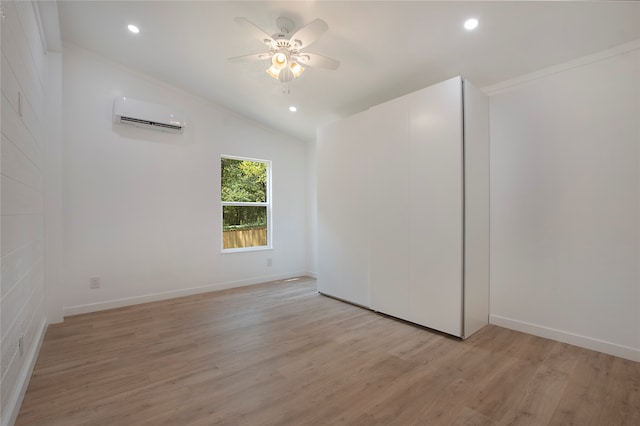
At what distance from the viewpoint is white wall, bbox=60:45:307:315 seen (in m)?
3.38

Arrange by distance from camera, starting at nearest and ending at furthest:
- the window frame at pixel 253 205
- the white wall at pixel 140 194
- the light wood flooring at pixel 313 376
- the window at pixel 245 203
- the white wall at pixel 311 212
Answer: the light wood flooring at pixel 313 376, the white wall at pixel 140 194, the window frame at pixel 253 205, the window at pixel 245 203, the white wall at pixel 311 212

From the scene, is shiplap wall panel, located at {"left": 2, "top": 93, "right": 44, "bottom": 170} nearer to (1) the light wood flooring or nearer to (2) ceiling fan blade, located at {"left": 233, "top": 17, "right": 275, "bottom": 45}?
(2) ceiling fan blade, located at {"left": 233, "top": 17, "right": 275, "bottom": 45}

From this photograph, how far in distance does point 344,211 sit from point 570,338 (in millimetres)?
2490

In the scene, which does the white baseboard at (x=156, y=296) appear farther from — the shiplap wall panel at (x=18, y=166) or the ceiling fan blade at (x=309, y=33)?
the ceiling fan blade at (x=309, y=33)

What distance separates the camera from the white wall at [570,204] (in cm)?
230

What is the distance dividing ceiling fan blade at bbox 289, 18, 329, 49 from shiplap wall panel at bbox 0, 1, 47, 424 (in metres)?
1.65

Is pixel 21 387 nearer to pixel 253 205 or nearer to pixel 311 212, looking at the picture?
pixel 253 205

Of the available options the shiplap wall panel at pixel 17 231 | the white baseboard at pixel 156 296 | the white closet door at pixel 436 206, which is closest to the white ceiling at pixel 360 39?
the white closet door at pixel 436 206

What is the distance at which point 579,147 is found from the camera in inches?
98.5

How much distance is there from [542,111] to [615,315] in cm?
178

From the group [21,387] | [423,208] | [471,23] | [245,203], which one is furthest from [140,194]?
[471,23]

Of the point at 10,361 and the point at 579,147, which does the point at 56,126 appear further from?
the point at 579,147

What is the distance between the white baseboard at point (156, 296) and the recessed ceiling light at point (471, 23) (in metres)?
4.15

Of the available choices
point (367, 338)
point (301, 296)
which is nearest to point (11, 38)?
point (367, 338)
